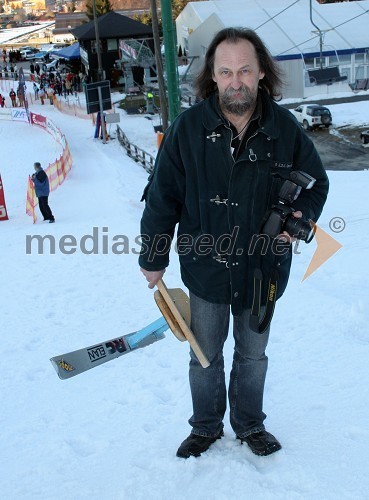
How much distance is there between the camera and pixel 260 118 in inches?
101

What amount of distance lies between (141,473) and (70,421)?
2.84ft

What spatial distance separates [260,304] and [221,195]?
52 cm

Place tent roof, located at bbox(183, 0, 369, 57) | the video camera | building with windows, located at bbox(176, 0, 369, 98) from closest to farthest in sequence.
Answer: the video camera
building with windows, located at bbox(176, 0, 369, 98)
tent roof, located at bbox(183, 0, 369, 57)

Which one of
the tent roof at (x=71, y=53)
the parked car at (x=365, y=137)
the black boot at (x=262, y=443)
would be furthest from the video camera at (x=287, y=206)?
the tent roof at (x=71, y=53)

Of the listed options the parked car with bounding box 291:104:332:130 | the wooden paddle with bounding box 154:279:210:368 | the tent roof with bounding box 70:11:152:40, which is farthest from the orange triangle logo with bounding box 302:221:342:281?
the tent roof with bounding box 70:11:152:40

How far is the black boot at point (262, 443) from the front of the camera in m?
2.98

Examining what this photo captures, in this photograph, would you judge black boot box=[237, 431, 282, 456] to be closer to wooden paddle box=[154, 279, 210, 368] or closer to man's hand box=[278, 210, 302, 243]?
wooden paddle box=[154, 279, 210, 368]

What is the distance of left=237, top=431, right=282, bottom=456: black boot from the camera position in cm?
298

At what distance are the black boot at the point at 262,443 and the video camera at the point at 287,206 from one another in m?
1.10

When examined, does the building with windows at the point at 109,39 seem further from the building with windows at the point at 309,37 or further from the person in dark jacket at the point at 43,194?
the person in dark jacket at the point at 43,194

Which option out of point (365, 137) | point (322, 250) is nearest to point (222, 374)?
point (322, 250)

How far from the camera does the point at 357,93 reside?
123 feet

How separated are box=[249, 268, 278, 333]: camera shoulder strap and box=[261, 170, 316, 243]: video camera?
22 centimetres

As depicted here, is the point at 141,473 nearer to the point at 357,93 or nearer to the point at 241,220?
the point at 241,220
